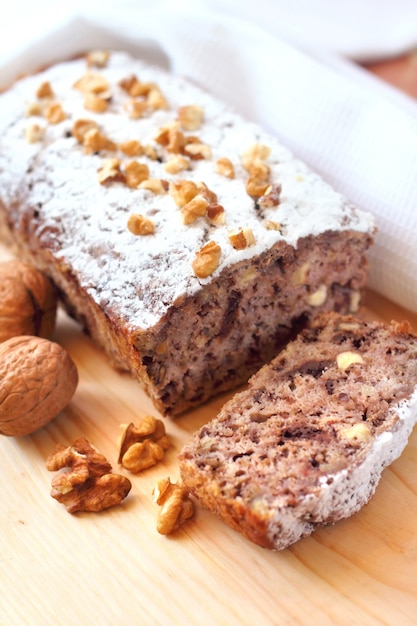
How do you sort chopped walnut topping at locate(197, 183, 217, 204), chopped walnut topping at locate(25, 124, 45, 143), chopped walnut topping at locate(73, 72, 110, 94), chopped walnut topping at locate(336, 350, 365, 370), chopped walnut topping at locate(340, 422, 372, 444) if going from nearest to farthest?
chopped walnut topping at locate(340, 422, 372, 444)
chopped walnut topping at locate(336, 350, 365, 370)
chopped walnut topping at locate(197, 183, 217, 204)
chopped walnut topping at locate(25, 124, 45, 143)
chopped walnut topping at locate(73, 72, 110, 94)

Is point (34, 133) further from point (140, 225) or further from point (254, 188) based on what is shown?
point (254, 188)

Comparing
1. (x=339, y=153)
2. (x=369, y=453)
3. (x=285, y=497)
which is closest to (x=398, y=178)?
(x=339, y=153)

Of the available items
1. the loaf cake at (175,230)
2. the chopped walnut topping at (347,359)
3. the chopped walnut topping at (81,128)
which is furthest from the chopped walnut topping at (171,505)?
the chopped walnut topping at (81,128)

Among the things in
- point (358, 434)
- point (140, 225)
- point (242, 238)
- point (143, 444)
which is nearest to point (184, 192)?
point (140, 225)

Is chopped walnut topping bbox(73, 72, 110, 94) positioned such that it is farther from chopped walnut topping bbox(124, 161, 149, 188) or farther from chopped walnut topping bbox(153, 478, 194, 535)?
chopped walnut topping bbox(153, 478, 194, 535)

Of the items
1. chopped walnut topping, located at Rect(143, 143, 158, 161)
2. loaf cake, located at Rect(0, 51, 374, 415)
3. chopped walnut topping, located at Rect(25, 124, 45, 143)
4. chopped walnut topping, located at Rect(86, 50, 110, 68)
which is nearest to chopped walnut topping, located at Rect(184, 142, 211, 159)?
loaf cake, located at Rect(0, 51, 374, 415)

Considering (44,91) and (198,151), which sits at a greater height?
(198,151)
